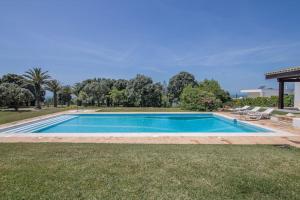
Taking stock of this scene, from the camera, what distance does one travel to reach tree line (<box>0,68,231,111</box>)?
20.8 metres

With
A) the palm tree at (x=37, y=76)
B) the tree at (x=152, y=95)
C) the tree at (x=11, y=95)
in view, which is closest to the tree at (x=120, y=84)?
the tree at (x=152, y=95)

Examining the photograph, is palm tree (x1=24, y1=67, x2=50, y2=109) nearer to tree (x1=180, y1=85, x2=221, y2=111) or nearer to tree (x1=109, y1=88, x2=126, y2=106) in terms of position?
tree (x1=109, y1=88, x2=126, y2=106)

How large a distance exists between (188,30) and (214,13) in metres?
6.14

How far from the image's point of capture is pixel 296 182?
3506 mm

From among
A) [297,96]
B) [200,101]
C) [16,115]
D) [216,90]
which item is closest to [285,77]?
[200,101]

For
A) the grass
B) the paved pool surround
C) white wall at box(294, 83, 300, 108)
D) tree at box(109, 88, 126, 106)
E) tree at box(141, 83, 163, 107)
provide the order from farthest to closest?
tree at box(109, 88, 126, 106) < tree at box(141, 83, 163, 107) < white wall at box(294, 83, 300, 108) < the paved pool surround < the grass

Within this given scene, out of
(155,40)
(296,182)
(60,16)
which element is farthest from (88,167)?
(155,40)

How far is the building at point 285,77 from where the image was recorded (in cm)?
1475

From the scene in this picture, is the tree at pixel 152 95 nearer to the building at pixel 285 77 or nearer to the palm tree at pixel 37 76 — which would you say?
the palm tree at pixel 37 76

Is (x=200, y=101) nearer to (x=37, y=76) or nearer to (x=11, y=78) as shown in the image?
(x=37, y=76)

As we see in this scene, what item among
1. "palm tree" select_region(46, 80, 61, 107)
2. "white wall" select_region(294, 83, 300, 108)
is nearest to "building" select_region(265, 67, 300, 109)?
"white wall" select_region(294, 83, 300, 108)

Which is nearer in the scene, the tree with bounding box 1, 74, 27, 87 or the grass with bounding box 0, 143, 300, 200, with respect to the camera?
the grass with bounding box 0, 143, 300, 200

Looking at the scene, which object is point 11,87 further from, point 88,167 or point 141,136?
point 88,167

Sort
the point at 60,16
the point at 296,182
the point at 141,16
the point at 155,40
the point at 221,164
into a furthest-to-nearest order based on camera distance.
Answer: the point at 155,40
the point at 141,16
the point at 60,16
the point at 221,164
the point at 296,182
